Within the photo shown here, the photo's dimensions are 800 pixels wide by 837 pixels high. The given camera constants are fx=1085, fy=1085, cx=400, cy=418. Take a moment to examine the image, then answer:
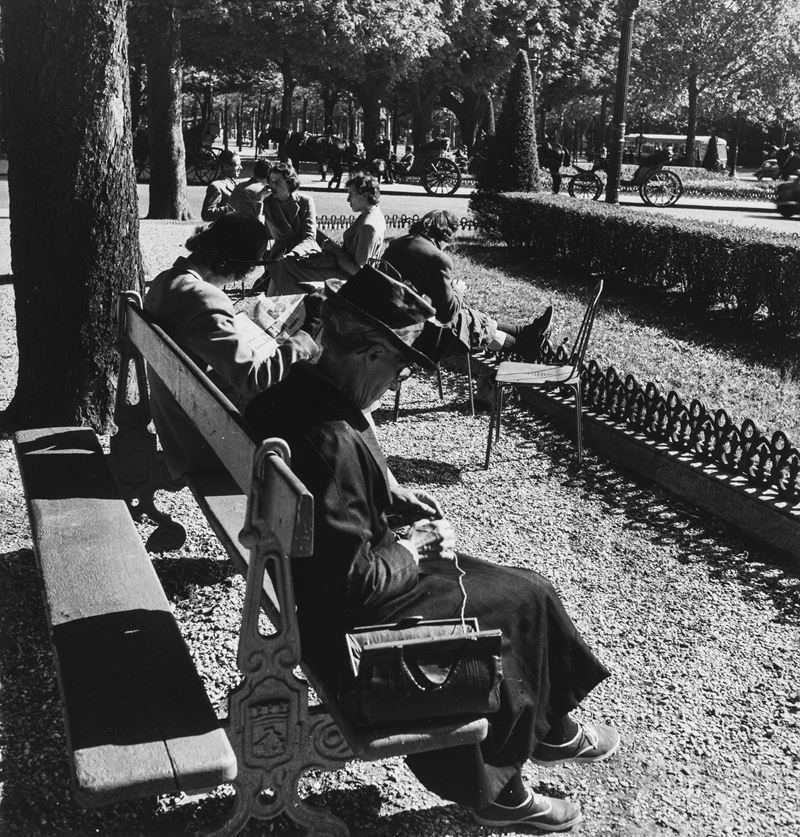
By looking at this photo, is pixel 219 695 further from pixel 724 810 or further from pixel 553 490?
pixel 553 490

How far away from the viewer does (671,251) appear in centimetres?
1196

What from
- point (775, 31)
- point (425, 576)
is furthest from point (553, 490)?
point (775, 31)

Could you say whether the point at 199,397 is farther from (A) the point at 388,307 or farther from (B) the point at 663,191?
(B) the point at 663,191

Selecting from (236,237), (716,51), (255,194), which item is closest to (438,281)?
(236,237)

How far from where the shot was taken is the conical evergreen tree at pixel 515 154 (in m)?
20.2

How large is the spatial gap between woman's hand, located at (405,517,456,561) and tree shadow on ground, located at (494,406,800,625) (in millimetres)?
2172

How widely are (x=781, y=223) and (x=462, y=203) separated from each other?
7310 millimetres

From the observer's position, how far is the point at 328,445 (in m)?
2.58

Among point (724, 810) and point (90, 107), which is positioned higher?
point (90, 107)

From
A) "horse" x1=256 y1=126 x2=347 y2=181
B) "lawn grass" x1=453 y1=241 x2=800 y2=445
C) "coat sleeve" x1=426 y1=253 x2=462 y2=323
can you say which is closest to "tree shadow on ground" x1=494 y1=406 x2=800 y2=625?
"coat sleeve" x1=426 y1=253 x2=462 y2=323

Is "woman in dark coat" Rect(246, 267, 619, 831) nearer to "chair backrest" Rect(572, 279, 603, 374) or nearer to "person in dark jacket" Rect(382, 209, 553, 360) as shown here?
"person in dark jacket" Rect(382, 209, 553, 360)

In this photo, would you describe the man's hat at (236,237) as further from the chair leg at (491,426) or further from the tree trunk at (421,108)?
the tree trunk at (421,108)

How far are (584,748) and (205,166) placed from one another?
94.8 feet

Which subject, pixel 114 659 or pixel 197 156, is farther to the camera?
pixel 197 156
